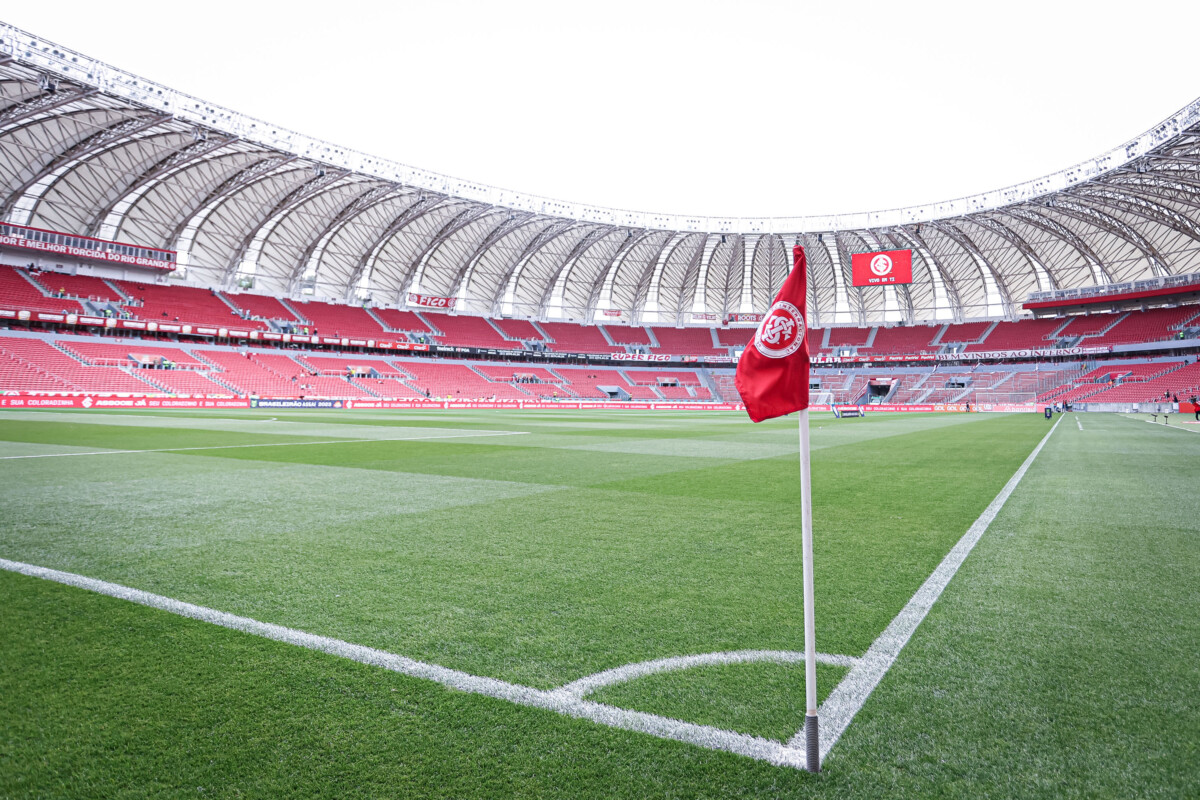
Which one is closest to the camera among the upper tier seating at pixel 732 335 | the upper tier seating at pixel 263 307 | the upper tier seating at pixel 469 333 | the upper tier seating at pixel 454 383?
the upper tier seating at pixel 263 307

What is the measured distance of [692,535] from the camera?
6051 millimetres

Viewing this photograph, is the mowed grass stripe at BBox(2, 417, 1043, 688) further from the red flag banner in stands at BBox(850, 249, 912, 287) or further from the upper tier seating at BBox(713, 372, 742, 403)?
the upper tier seating at BBox(713, 372, 742, 403)

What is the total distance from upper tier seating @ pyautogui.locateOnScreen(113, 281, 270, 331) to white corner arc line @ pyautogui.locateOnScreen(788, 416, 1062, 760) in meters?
67.0

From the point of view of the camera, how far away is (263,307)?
64125 mm

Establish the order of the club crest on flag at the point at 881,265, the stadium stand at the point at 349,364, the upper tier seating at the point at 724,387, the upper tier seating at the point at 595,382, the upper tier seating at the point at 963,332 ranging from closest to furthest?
the club crest on flag at the point at 881,265
the stadium stand at the point at 349,364
the upper tier seating at the point at 595,382
the upper tier seating at the point at 963,332
the upper tier seating at the point at 724,387

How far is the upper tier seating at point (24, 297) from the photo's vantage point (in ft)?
161

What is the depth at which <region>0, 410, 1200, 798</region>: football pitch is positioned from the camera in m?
2.24

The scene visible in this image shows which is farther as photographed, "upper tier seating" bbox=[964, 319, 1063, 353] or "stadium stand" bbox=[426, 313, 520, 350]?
"stadium stand" bbox=[426, 313, 520, 350]

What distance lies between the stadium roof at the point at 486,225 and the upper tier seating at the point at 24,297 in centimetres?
478

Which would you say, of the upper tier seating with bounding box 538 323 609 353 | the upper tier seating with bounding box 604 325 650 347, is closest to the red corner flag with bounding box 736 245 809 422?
the upper tier seating with bounding box 538 323 609 353

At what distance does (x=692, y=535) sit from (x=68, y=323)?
2517 inches

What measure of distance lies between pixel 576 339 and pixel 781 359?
81.9 m

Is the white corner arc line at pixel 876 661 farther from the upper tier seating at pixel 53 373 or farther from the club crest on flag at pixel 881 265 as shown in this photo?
the club crest on flag at pixel 881 265

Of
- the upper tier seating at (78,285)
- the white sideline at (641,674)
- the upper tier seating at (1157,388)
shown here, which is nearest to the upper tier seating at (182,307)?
the upper tier seating at (78,285)
